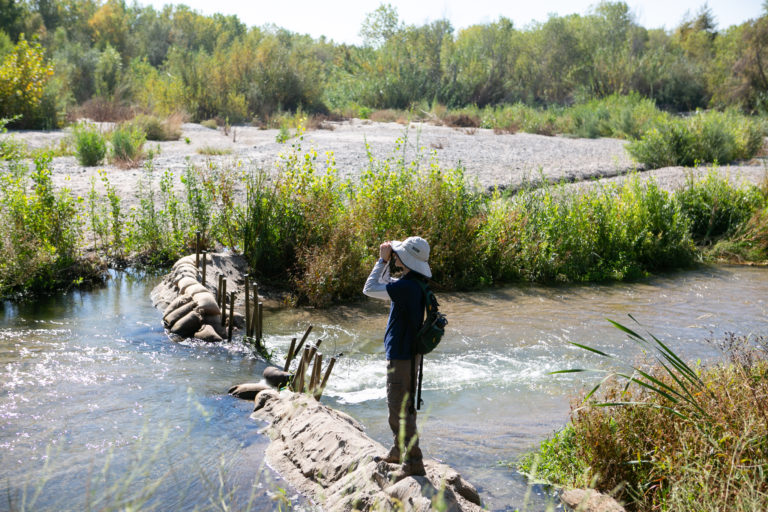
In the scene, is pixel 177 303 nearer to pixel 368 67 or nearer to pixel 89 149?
pixel 89 149

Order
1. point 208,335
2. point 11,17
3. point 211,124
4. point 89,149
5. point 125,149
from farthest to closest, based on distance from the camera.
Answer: point 11,17 < point 211,124 < point 125,149 < point 89,149 < point 208,335

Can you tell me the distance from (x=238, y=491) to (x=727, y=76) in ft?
103

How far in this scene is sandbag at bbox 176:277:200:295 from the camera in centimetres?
873

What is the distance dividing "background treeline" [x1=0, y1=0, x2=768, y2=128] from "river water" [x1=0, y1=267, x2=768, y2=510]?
1133 cm

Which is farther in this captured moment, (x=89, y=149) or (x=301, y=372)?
(x=89, y=149)

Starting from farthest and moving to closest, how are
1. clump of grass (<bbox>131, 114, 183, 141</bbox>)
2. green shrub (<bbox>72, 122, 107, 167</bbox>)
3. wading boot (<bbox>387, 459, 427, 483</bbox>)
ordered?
1. clump of grass (<bbox>131, 114, 183, 141</bbox>)
2. green shrub (<bbox>72, 122, 107, 167</bbox>)
3. wading boot (<bbox>387, 459, 427, 483</bbox>)

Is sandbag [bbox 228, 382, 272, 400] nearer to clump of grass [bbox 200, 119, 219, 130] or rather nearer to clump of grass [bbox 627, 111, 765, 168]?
clump of grass [bbox 627, 111, 765, 168]

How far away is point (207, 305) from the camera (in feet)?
26.8

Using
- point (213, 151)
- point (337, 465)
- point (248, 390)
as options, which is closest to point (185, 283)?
point (248, 390)

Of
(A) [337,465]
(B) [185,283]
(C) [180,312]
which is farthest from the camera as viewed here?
(B) [185,283]

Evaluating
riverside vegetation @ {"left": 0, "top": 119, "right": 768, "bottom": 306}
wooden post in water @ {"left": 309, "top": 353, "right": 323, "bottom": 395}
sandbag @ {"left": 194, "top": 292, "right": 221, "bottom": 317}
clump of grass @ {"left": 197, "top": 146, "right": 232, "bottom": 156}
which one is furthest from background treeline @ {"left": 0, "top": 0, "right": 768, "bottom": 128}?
wooden post in water @ {"left": 309, "top": 353, "right": 323, "bottom": 395}

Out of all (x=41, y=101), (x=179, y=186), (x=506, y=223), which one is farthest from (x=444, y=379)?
(x=41, y=101)

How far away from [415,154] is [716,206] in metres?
6.50

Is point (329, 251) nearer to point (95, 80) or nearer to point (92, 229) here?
point (92, 229)
